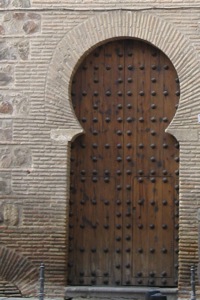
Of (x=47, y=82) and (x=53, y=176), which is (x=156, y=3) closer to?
(x=47, y=82)

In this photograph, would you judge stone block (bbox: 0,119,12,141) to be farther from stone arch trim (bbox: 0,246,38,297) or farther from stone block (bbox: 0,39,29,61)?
stone arch trim (bbox: 0,246,38,297)

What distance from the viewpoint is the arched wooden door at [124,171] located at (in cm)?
1162

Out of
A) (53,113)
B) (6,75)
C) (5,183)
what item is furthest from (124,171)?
(6,75)

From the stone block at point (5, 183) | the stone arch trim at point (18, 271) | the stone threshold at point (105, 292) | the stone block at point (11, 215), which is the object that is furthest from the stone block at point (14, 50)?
the stone threshold at point (105, 292)

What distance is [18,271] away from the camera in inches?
455

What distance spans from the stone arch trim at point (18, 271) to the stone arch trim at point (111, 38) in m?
1.65

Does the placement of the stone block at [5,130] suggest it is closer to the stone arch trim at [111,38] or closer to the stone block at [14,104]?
the stone block at [14,104]

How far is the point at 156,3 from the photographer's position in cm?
1168

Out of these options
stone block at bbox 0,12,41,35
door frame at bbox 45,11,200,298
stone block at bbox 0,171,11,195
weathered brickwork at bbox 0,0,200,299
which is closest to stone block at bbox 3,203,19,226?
weathered brickwork at bbox 0,0,200,299

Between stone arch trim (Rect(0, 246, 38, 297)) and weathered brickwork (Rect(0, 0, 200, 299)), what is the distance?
0.04 ft

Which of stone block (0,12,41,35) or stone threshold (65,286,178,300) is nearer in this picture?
stone threshold (65,286,178,300)

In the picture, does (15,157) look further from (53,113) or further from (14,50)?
(14,50)

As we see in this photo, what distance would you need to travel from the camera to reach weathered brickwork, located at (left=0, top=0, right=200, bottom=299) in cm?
1141

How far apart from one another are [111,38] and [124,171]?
1808 millimetres
